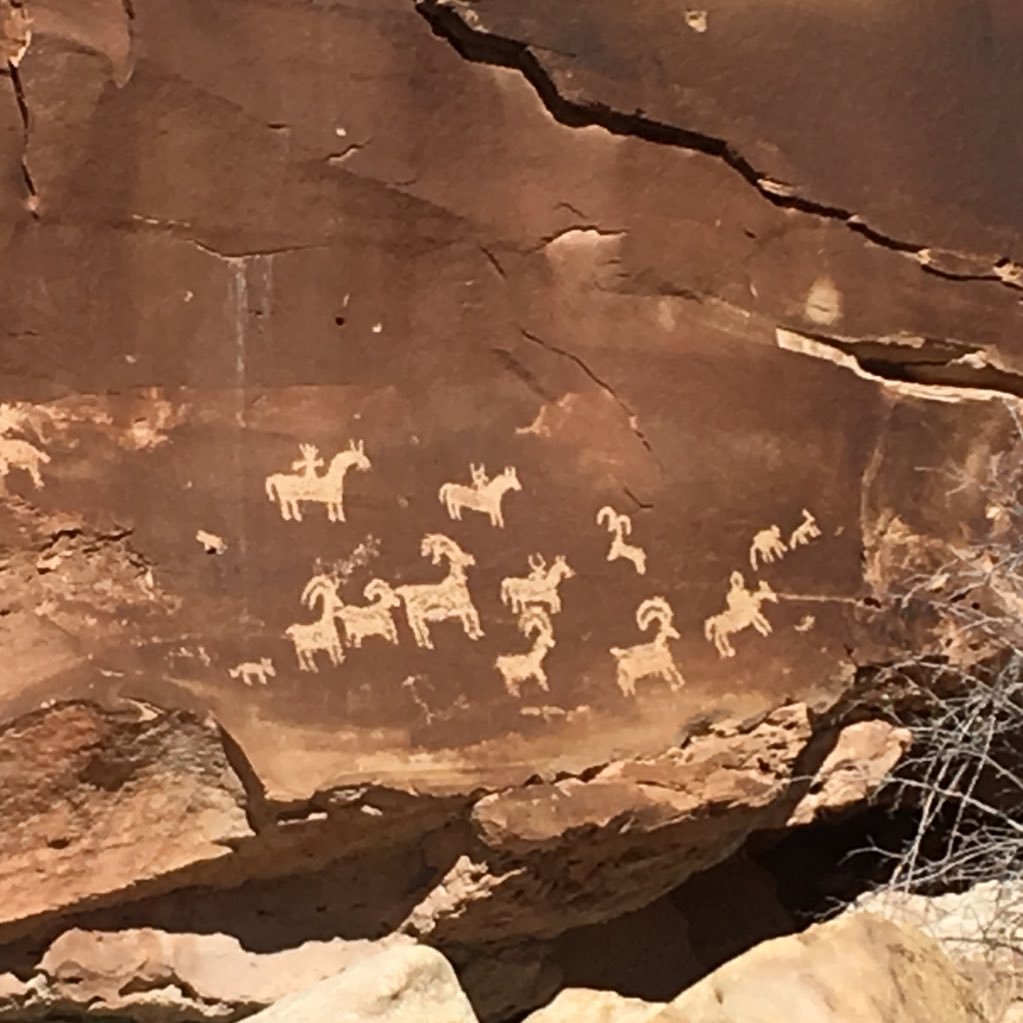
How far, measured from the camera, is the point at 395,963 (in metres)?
2.15

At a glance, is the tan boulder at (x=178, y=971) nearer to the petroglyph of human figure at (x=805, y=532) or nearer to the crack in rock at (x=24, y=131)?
the petroglyph of human figure at (x=805, y=532)

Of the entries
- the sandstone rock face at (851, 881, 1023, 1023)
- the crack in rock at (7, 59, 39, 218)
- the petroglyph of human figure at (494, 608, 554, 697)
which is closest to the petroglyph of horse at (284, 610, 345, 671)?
the petroglyph of human figure at (494, 608, 554, 697)

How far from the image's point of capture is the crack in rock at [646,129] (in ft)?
7.38

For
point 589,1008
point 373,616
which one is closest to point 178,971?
point 373,616

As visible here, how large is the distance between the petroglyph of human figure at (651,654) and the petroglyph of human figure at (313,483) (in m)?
0.47

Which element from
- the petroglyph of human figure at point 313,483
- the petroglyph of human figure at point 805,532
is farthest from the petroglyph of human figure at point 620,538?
the petroglyph of human figure at point 313,483

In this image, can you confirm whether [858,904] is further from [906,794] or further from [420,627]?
[420,627]

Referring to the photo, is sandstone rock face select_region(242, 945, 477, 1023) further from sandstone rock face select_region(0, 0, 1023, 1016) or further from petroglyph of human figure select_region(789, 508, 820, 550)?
petroglyph of human figure select_region(789, 508, 820, 550)

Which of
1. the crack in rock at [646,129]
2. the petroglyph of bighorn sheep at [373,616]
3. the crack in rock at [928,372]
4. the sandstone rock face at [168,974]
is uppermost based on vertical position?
the crack in rock at [646,129]

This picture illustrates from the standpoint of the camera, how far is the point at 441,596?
2.21 metres

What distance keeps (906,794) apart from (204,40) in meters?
1.73

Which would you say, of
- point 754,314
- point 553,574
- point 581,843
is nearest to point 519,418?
point 553,574

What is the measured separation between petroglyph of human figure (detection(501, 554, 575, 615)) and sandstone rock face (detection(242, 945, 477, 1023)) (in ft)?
1.72

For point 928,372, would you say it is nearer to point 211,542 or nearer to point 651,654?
point 651,654
